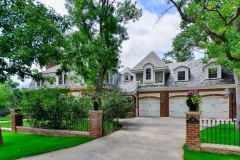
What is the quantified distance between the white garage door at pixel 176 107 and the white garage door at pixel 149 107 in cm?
137

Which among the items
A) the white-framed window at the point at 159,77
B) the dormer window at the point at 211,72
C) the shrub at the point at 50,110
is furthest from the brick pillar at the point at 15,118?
the dormer window at the point at 211,72

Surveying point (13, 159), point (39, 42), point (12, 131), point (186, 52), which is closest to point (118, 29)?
point (39, 42)

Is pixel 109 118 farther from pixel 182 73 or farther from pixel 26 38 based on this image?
pixel 182 73

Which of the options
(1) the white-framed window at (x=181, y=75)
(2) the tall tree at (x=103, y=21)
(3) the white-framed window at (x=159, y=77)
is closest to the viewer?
(2) the tall tree at (x=103, y=21)

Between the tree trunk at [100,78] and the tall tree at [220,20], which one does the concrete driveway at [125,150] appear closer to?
the tall tree at [220,20]

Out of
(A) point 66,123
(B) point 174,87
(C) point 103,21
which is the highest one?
(C) point 103,21

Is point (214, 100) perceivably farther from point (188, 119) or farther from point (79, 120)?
point (79, 120)

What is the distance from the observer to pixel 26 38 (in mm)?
5266

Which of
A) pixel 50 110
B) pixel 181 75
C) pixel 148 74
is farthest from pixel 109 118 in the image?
pixel 181 75

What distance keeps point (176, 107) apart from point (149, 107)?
9.46ft

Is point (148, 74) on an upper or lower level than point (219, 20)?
lower

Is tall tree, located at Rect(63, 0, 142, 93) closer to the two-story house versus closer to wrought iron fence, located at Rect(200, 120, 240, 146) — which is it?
the two-story house

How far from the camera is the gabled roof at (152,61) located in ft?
63.8

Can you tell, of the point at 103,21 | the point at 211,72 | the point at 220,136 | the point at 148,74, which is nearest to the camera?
the point at 220,136
